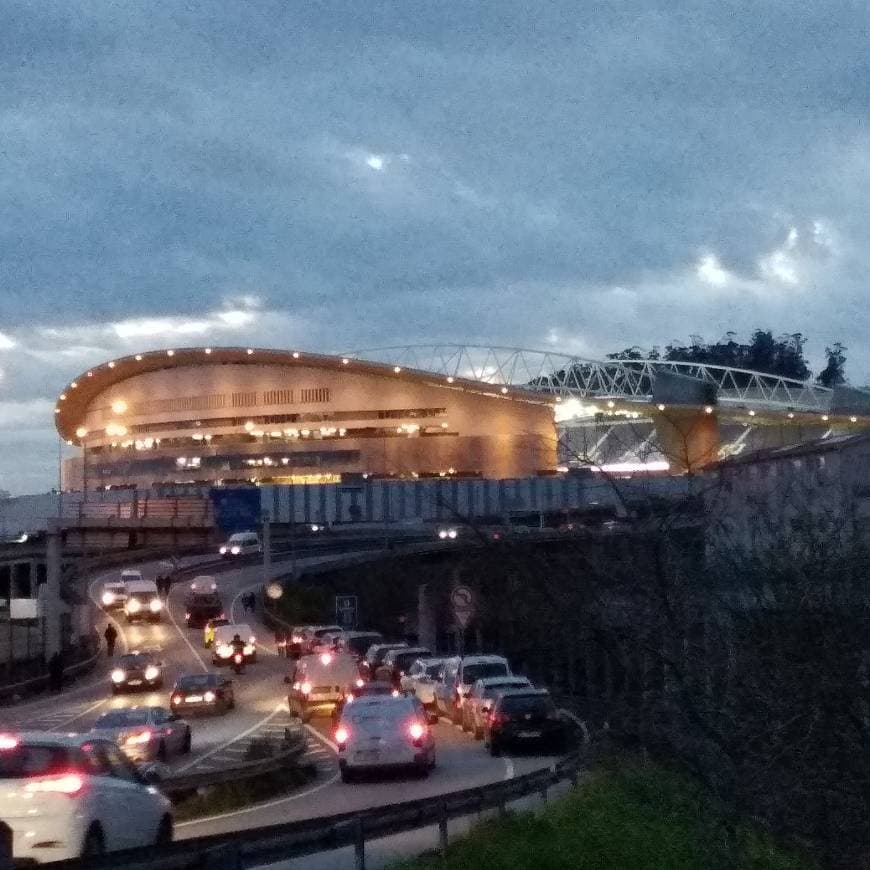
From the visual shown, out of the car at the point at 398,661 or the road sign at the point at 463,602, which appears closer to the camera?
the road sign at the point at 463,602

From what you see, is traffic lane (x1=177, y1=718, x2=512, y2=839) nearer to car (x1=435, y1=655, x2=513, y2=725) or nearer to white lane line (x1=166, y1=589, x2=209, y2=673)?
car (x1=435, y1=655, x2=513, y2=725)

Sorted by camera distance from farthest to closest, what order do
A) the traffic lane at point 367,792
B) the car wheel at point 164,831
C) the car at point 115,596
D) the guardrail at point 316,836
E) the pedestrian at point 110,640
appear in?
the car at point 115,596 → the pedestrian at point 110,640 → the traffic lane at point 367,792 → the car wheel at point 164,831 → the guardrail at point 316,836

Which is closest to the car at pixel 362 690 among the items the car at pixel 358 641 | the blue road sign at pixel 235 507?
the car at pixel 358 641

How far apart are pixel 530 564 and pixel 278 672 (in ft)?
161

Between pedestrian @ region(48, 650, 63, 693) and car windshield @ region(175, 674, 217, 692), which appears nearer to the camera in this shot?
car windshield @ region(175, 674, 217, 692)

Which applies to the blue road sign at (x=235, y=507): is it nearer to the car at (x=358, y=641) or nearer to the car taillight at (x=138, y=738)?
the car at (x=358, y=641)

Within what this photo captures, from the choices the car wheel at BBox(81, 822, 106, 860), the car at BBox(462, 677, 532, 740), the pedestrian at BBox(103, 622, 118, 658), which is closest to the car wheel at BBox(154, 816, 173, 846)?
the car wheel at BBox(81, 822, 106, 860)

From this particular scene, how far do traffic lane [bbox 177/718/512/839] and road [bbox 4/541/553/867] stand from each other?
0.06 ft

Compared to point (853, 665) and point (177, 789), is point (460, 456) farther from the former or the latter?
point (853, 665)

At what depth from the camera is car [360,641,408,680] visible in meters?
45.3

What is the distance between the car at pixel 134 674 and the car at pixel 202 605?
62.4 feet

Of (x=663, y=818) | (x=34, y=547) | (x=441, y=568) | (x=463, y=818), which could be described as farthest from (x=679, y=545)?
(x=34, y=547)

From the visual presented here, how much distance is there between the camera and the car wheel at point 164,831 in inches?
593

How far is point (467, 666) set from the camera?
35.3 m
